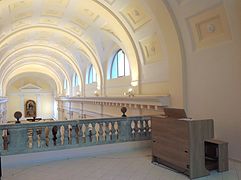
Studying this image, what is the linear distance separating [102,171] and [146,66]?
5.01m

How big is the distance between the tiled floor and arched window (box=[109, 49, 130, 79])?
20.3ft

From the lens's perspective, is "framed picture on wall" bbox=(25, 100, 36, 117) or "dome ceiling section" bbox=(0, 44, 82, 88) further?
"framed picture on wall" bbox=(25, 100, 36, 117)

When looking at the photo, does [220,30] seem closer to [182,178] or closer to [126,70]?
[182,178]

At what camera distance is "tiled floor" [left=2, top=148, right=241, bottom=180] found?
4332 mm

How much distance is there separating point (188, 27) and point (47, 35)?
9.96 metres

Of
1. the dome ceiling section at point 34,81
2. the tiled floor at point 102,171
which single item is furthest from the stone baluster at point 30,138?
the dome ceiling section at point 34,81

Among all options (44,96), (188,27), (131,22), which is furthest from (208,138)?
(44,96)

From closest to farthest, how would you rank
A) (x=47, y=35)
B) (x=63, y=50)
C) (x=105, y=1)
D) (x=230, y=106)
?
(x=230, y=106), (x=105, y=1), (x=47, y=35), (x=63, y=50)

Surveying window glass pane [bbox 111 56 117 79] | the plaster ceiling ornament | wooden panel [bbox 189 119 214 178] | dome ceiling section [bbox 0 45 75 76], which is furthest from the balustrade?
dome ceiling section [bbox 0 45 75 76]

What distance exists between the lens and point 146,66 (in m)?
8.91

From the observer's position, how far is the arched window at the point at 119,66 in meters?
11.3

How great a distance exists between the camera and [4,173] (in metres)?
4.60

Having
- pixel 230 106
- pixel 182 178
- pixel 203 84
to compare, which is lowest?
pixel 182 178

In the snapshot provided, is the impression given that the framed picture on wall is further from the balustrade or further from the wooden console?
the wooden console
